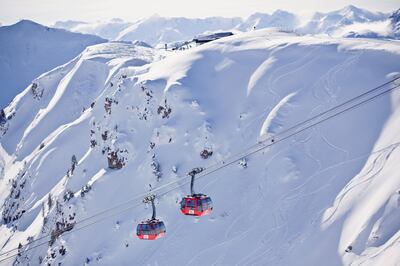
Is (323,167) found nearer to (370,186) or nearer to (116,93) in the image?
(370,186)

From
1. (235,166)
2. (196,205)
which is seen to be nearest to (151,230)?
(196,205)

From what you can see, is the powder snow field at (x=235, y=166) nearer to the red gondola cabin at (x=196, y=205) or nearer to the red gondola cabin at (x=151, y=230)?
the red gondola cabin at (x=196, y=205)

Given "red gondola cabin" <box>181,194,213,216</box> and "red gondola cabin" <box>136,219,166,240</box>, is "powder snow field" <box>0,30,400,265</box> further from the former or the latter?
"red gondola cabin" <box>136,219,166,240</box>

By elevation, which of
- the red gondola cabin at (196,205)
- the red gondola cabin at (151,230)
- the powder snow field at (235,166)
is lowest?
the red gondola cabin at (151,230)

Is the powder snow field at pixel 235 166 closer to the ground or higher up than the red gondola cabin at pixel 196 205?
higher up

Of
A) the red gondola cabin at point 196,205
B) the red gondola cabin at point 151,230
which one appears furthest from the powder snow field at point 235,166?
the red gondola cabin at point 151,230

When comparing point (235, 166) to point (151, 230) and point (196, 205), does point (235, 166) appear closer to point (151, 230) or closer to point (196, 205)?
point (196, 205)

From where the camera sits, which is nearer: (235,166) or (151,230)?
(151,230)

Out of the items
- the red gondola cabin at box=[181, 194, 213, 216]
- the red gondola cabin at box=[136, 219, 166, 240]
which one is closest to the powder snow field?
the red gondola cabin at box=[181, 194, 213, 216]

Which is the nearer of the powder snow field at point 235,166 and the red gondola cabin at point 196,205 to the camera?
the red gondola cabin at point 196,205

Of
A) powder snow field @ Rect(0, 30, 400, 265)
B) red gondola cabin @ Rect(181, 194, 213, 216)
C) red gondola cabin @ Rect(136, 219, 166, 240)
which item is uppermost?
powder snow field @ Rect(0, 30, 400, 265)
